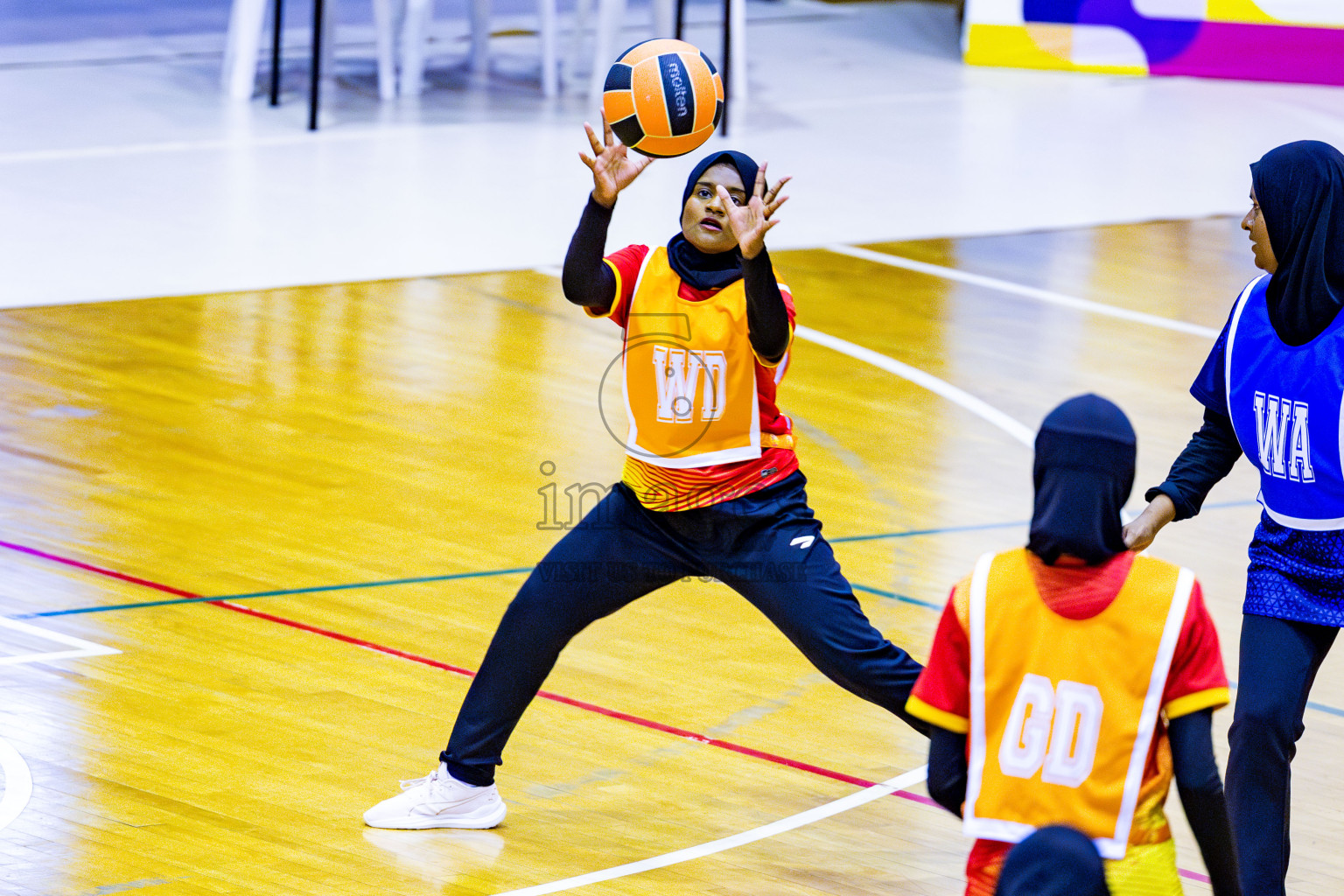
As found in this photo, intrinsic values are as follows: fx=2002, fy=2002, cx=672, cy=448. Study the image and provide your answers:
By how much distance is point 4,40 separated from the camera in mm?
19531

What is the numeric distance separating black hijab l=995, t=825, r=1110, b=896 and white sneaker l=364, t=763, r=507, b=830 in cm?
298

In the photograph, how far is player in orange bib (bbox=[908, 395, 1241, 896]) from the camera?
11.3ft

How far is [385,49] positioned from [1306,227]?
14.5 m

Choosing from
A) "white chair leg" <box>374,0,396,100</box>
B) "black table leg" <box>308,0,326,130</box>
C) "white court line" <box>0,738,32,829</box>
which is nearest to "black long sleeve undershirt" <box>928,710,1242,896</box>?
"white court line" <box>0,738,32,829</box>

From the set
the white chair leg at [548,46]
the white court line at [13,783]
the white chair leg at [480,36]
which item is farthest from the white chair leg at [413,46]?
the white court line at [13,783]

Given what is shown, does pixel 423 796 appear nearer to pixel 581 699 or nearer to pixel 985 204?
pixel 581 699

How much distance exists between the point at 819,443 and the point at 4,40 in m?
12.9

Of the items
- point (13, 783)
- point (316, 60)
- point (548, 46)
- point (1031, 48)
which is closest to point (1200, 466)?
point (13, 783)

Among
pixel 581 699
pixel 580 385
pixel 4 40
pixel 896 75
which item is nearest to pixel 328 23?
pixel 4 40

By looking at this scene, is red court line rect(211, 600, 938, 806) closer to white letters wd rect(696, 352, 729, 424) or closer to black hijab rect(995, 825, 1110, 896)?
white letters wd rect(696, 352, 729, 424)

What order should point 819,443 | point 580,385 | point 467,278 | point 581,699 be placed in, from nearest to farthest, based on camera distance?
point 581,699 → point 819,443 → point 580,385 → point 467,278

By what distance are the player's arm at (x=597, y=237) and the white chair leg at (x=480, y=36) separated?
14.2m

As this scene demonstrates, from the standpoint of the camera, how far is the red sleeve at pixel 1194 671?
3.49 metres

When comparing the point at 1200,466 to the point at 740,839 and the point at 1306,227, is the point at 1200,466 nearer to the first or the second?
the point at 1306,227
